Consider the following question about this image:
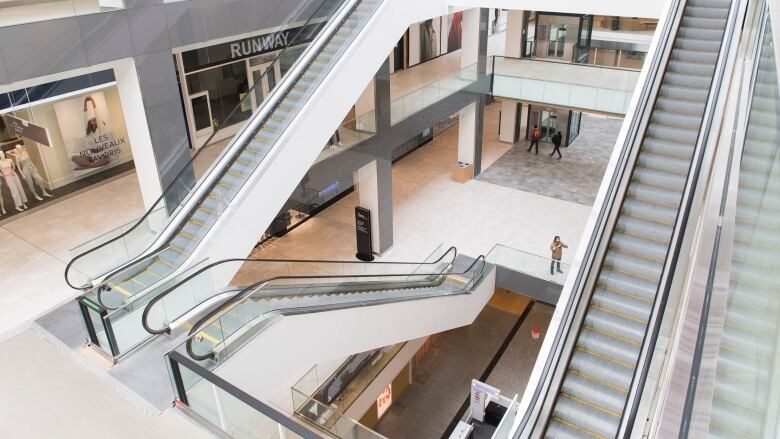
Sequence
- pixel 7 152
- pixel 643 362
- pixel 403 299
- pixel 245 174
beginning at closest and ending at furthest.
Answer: pixel 643 362 → pixel 245 174 → pixel 403 299 → pixel 7 152

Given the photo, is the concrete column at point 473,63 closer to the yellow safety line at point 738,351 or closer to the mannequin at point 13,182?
the mannequin at point 13,182

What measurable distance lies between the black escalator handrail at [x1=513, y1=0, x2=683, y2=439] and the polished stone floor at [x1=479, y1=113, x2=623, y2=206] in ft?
30.3

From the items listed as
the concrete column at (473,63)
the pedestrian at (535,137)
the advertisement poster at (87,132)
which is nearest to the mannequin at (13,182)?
the advertisement poster at (87,132)

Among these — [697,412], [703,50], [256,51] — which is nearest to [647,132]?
[703,50]

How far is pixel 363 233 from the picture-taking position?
15555 mm

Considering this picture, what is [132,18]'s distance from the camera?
406 inches

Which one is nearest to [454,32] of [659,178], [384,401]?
[384,401]

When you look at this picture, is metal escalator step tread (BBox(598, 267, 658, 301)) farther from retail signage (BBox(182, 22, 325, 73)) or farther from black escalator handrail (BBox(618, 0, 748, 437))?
retail signage (BBox(182, 22, 325, 73))

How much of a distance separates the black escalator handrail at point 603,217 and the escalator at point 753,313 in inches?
107

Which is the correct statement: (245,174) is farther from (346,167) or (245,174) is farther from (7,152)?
(7,152)

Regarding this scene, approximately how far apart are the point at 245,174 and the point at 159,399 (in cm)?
472

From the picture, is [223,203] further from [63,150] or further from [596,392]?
[63,150]

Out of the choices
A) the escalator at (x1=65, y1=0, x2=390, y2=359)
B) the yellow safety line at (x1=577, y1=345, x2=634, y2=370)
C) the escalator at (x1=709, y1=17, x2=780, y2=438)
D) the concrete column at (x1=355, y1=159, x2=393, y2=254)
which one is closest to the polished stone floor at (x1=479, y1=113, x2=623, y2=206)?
the concrete column at (x1=355, y1=159, x2=393, y2=254)

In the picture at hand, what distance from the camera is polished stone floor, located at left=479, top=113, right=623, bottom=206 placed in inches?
737
